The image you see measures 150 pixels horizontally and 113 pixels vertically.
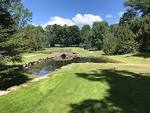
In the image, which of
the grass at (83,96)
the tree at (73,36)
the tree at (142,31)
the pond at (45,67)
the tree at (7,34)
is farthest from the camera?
the tree at (73,36)

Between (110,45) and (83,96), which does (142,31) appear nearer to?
(110,45)

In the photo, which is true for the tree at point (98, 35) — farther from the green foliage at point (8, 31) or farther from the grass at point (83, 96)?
the grass at point (83, 96)

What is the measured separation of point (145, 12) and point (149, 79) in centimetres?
5833

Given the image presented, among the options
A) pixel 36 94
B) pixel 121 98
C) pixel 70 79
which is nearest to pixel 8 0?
pixel 70 79

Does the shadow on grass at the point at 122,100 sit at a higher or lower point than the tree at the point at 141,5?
lower

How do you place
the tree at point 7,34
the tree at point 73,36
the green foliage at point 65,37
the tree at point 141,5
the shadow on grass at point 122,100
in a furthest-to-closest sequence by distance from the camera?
the tree at point 73,36 → the green foliage at point 65,37 → the tree at point 141,5 → the tree at point 7,34 → the shadow on grass at point 122,100

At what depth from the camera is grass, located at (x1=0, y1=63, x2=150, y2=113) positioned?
15844 mm

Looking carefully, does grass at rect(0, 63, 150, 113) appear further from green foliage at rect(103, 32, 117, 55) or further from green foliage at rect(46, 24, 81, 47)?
green foliage at rect(46, 24, 81, 47)

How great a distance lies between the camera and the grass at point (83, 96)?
1584 cm

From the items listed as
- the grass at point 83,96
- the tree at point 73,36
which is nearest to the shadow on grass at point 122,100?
the grass at point 83,96

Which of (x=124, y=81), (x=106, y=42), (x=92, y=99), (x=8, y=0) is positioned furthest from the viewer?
(x=106, y=42)

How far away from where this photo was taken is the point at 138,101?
55.1 feet

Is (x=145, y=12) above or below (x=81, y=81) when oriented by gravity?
above

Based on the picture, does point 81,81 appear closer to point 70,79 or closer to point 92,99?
point 70,79
